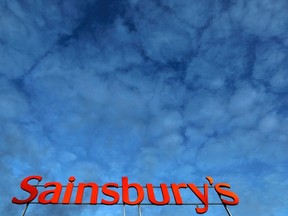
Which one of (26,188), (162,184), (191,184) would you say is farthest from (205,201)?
→ (26,188)

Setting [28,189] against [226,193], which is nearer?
[28,189]

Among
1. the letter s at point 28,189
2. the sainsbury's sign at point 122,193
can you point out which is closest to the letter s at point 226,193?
the sainsbury's sign at point 122,193

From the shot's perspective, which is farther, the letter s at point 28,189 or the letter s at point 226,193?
the letter s at point 226,193

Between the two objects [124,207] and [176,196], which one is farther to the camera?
[176,196]

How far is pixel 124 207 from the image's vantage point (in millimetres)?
21250

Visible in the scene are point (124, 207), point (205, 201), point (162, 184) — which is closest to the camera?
→ point (124, 207)

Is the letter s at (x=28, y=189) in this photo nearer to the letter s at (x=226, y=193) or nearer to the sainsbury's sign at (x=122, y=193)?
the sainsbury's sign at (x=122, y=193)

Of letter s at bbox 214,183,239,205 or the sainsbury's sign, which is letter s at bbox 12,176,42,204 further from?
letter s at bbox 214,183,239,205

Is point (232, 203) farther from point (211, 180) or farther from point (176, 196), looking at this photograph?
point (176, 196)

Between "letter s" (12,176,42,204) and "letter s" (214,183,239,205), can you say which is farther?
"letter s" (214,183,239,205)

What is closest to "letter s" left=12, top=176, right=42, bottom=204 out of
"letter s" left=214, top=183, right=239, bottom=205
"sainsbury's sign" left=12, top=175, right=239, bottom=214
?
"sainsbury's sign" left=12, top=175, right=239, bottom=214

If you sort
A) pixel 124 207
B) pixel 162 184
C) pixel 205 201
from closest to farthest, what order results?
pixel 124 207 → pixel 205 201 → pixel 162 184

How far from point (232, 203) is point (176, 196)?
14.8 ft

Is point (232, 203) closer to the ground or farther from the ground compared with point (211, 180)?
closer to the ground
